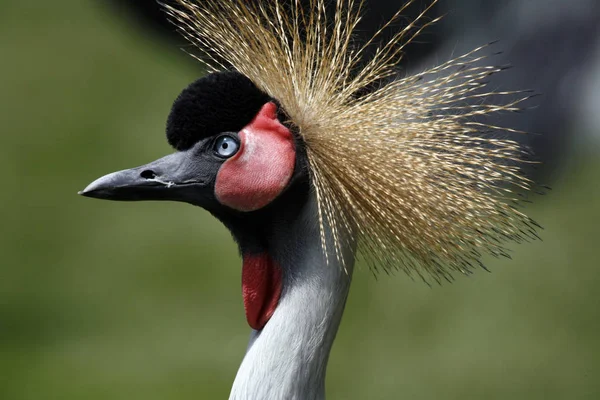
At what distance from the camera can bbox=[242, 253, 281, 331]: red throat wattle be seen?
116cm

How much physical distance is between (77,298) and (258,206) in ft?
6.90

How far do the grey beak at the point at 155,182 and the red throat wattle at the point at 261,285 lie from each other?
14 centimetres

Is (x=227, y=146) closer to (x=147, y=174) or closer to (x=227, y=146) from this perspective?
(x=227, y=146)

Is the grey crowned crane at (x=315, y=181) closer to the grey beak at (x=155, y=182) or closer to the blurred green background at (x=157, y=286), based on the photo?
the grey beak at (x=155, y=182)

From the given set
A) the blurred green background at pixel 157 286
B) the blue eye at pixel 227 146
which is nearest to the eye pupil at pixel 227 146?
the blue eye at pixel 227 146

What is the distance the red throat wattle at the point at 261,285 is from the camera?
1163mm

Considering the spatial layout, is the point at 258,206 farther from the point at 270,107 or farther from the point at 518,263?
the point at 518,263

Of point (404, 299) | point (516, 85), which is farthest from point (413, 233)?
point (404, 299)

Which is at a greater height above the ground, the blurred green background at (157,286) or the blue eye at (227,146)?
A: the blue eye at (227,146)

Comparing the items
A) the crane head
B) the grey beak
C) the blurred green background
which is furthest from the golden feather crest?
the blurred green background

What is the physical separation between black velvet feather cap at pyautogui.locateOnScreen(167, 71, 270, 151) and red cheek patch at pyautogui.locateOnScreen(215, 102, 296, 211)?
2cm

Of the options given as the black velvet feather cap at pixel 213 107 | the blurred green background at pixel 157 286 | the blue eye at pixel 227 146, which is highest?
the black velvet feather cap at pixel 213 107

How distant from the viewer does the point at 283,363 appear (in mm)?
1120

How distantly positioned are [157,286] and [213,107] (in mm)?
2031
